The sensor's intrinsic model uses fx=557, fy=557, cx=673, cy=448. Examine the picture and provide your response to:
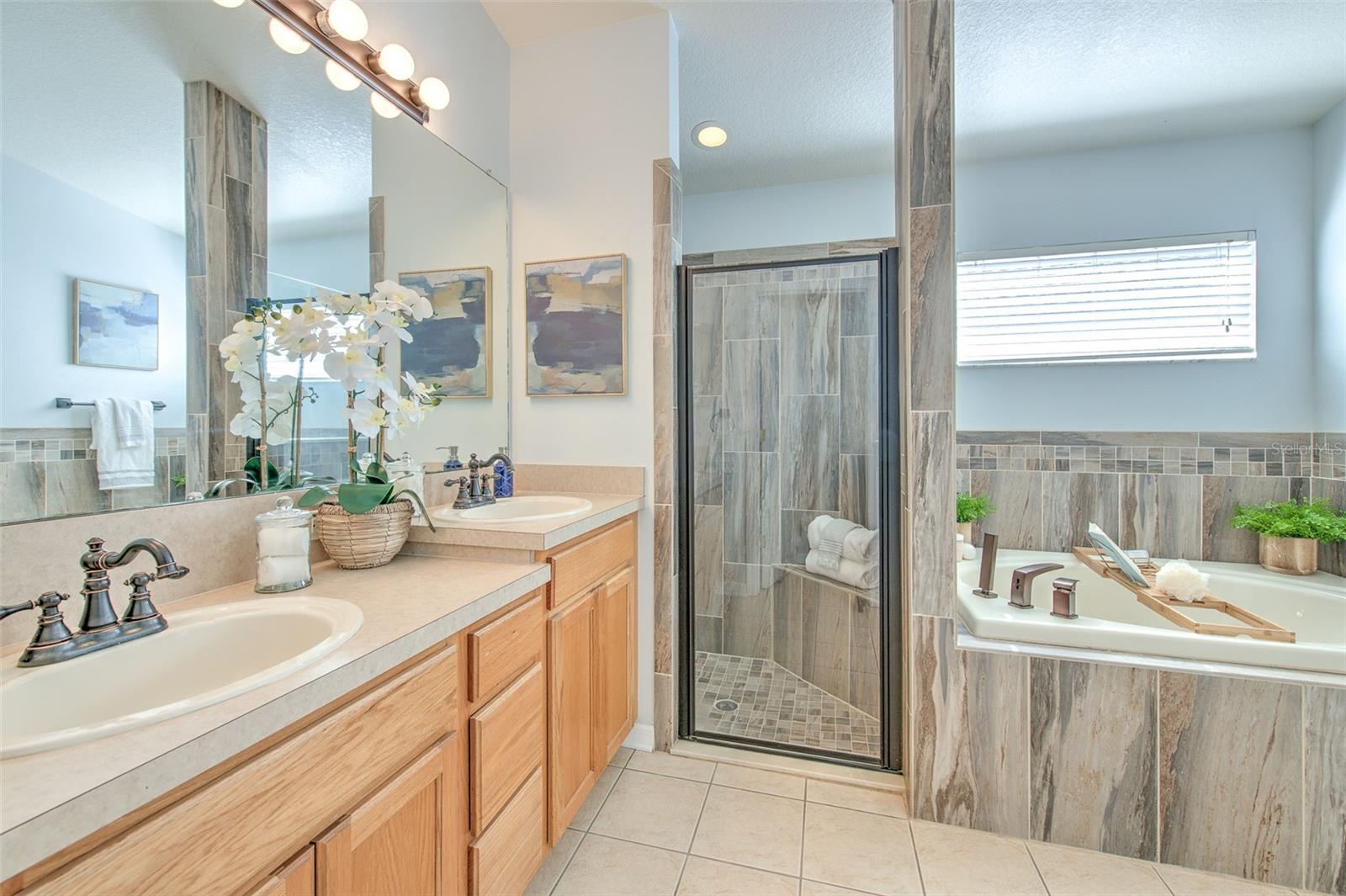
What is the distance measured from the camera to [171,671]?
90 centimetres

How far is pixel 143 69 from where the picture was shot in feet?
3.47

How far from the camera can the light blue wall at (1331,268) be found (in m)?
2.31

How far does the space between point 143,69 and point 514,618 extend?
1.30 meters

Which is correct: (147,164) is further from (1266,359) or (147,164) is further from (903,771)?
(1266,359)

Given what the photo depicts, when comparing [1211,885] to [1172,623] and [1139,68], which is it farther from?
[1139,68]

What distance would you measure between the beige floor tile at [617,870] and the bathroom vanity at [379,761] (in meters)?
0.14

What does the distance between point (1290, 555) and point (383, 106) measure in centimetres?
381

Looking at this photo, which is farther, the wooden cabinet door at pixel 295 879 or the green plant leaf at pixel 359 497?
the green plant leaf at pixel 359 497

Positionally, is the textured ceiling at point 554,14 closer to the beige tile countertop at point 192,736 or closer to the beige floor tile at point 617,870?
the beige tile countertop at point 192,736

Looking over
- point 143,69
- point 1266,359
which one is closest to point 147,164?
point 143,69

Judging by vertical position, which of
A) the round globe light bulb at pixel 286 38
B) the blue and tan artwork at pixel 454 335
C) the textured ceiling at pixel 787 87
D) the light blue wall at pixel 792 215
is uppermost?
the textured ceiling at pixel 787 87

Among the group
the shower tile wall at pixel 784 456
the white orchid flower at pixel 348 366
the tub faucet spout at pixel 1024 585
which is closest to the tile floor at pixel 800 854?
the shower tile wall at pixel 784 456

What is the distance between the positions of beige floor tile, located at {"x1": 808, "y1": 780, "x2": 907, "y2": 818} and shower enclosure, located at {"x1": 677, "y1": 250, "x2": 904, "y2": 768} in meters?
0.13

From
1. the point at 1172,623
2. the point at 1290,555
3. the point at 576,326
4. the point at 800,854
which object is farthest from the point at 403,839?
the point at 1290,555
